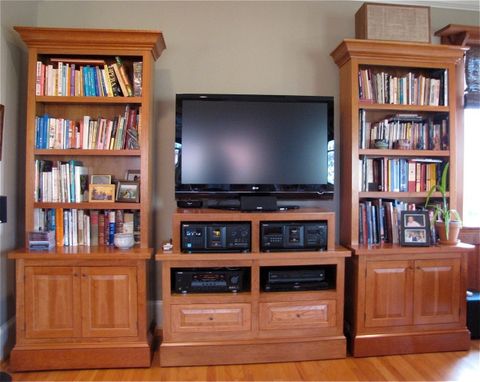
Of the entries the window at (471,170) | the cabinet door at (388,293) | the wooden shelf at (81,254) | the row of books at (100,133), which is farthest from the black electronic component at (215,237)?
the window at (471,170)

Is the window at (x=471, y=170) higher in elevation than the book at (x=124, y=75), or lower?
lower

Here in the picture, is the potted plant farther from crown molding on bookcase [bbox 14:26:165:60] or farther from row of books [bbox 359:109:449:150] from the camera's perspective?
crown molding on bookcase [bbox 14:26:165:60]

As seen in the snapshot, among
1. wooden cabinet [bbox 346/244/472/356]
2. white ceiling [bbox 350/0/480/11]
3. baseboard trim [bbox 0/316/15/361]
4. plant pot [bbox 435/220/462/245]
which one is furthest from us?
white ceiling [bbox 350/0/480/11]

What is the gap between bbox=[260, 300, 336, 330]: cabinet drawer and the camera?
82.0 inches

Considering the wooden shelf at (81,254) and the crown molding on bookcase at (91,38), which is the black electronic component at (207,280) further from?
the crown molding on bookcase at (91,38)

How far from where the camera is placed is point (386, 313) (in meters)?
2.19

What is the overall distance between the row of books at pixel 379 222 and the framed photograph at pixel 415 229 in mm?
76

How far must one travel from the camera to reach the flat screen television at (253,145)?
224 centimetres

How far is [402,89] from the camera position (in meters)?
2.40

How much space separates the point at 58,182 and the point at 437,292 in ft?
8.89

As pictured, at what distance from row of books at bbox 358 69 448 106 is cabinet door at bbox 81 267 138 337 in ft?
6.78

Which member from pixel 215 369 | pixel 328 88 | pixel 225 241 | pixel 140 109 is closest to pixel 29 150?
pixel 140 109

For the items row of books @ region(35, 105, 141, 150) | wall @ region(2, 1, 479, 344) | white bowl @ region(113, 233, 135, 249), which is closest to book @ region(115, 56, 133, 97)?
row of books @ region(35, 105, 141, 150)

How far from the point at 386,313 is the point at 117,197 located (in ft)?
6.59
